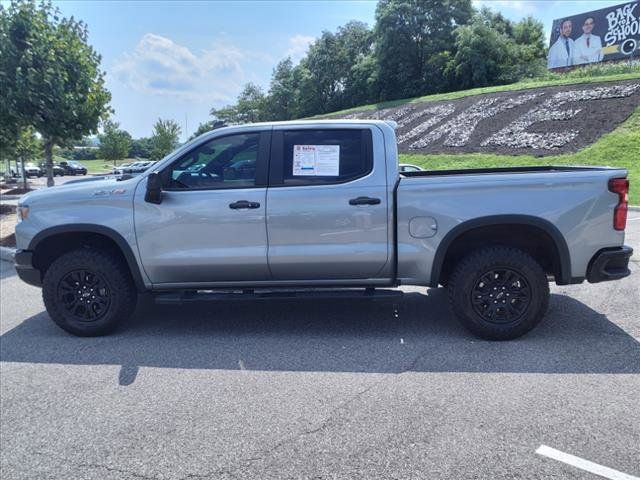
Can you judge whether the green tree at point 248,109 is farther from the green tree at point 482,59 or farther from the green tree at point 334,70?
the green tree at point 482,59

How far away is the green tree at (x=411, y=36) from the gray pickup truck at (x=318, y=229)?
195 ft

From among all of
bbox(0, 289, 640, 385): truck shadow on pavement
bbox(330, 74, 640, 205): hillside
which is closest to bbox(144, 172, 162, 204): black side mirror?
bbox(0, 289, 640, 385): truck shadow on pavement

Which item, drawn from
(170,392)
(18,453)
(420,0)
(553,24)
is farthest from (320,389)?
(420,0)

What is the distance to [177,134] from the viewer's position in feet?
180

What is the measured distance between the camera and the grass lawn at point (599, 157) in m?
17.2

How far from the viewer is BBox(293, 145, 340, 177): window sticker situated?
467cm

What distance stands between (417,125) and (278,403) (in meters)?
27.6

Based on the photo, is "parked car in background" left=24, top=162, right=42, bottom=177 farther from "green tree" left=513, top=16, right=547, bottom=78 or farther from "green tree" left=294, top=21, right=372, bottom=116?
"green tree" left=513, top=16, right=547, bottom=78

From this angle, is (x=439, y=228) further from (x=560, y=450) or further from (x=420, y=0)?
(x=420, y=0)

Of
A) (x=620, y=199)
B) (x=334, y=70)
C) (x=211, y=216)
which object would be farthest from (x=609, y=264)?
(x=334, y=70)

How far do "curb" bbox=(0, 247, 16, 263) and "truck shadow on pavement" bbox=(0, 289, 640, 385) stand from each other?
144 inches

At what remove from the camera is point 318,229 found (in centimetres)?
458

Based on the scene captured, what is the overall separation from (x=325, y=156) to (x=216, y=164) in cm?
102

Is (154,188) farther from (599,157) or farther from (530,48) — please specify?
(530,48)
